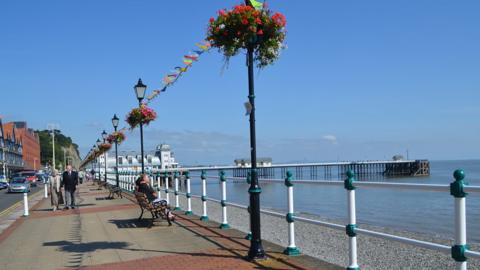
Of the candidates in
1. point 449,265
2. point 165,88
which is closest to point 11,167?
point 165,88

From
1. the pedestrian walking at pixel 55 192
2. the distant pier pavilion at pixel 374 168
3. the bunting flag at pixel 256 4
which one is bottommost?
the distant pier pavilion at pixel 374 168

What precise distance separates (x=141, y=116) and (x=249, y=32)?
11296 mm

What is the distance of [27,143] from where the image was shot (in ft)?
463

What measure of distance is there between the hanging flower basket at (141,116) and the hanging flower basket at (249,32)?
34.6 ft

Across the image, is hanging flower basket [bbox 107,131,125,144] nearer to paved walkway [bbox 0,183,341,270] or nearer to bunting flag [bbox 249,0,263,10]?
paved walkway [bbox 0,183,341,270]

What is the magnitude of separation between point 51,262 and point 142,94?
9.51 metres

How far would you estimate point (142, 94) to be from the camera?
57.8 ft

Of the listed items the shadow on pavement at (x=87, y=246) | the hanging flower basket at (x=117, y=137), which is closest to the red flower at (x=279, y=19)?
the shadow on pavement at (x=87, y=246)

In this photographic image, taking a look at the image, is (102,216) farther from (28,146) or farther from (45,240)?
(28,146)

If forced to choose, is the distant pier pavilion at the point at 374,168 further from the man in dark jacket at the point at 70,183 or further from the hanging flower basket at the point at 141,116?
the hanging flower basket at the point at 141,116

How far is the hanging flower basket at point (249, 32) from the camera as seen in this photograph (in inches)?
301

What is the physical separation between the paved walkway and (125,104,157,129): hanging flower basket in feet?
16.2

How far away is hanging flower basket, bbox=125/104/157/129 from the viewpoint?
60.2 ft

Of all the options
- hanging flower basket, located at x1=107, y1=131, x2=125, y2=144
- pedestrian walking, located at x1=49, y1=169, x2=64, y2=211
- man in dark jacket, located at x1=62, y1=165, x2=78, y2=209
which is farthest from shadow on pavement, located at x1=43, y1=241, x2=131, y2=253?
hanging flower basket, located at x1=107, y1=131, x2=125, y2=144
